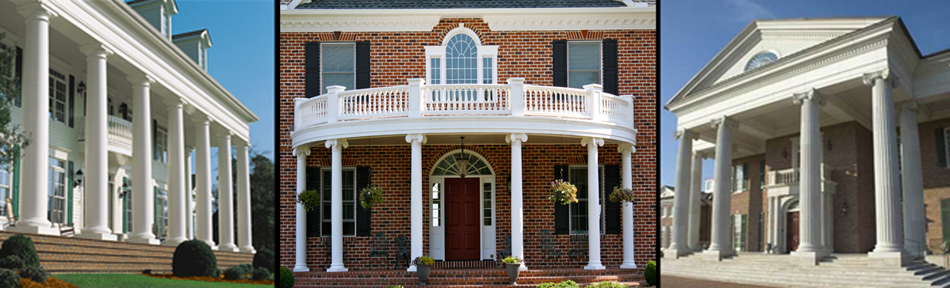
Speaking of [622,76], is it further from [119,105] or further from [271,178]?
[119,105]

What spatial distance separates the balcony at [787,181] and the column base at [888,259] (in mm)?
639

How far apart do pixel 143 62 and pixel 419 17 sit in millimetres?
7029

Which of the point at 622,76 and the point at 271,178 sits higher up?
the point at 622,76

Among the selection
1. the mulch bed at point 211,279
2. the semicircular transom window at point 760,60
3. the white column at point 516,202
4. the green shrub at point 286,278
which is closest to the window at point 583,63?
the white column at point 516,202

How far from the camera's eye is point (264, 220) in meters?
12.6

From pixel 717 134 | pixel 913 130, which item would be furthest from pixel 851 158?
pixel 717 134

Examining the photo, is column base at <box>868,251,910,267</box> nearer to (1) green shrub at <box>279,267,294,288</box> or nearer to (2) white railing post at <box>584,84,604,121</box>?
(2) white railing post at <box>584,84,604,121</box>

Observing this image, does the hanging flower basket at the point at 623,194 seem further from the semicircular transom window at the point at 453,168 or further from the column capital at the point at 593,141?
the semicircular transom window at the point at 453,168

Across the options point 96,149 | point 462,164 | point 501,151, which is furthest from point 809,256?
point 501,151

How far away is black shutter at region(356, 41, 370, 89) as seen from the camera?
18172 millimetres

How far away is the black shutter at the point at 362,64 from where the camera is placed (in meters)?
18.2

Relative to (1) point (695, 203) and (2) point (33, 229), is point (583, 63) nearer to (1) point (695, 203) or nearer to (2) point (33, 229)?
(2) point (33, 229)

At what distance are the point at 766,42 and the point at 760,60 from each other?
20 centimetres

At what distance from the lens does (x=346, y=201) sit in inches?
712
